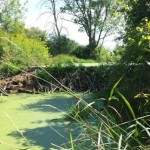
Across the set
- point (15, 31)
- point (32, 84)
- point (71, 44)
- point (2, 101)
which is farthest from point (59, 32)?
point (2, 101)

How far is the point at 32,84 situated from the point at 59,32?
17.8m

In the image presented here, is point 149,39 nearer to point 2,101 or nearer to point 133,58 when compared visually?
point 133,58

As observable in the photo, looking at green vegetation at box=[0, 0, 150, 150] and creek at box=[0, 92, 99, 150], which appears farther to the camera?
creek at box=[0, 92, 99, 150]

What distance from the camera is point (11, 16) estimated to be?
21391 mm

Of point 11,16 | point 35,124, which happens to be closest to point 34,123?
point 35,124

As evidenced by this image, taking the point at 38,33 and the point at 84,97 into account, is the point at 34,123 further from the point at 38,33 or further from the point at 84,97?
the point at 38,33

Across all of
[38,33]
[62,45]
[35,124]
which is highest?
[38,33]

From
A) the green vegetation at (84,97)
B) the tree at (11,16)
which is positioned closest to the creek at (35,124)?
the green vegetation at (84,97)

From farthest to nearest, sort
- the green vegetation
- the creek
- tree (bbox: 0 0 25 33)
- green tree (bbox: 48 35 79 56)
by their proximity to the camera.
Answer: green tree (bbox: 48 35 79 56) < tree (bbox: 0 0 25 33) < the creek < the green vegetation

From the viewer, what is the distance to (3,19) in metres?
20.9

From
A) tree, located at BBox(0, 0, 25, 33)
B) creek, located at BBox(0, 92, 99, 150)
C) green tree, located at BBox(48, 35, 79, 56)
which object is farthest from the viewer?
green tree, located at BBox(48, 35, 79, 56)

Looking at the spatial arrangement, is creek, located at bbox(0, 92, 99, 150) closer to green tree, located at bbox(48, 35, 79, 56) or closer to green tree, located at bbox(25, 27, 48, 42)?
green tree, located at bbox(25, 27, 48, 42)

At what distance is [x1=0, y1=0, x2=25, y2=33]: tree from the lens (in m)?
20.8

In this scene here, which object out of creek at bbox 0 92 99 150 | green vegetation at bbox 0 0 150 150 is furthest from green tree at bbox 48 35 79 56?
creek at bbox 0 92 99 150
